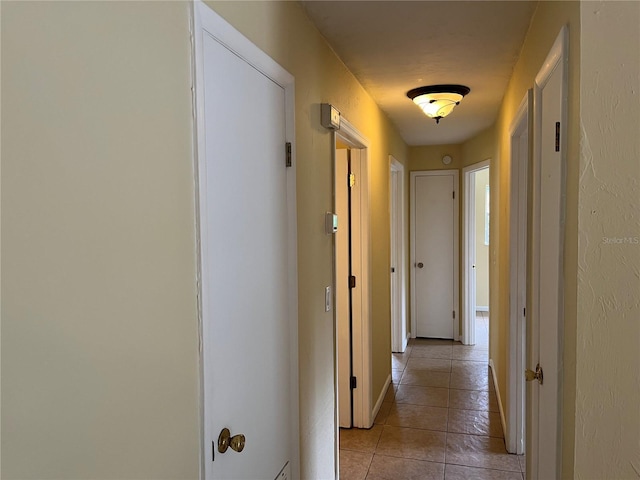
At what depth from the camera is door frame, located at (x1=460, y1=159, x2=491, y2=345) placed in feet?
17.6

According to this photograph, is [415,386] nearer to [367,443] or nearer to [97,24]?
[367,443]

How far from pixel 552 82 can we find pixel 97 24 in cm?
136

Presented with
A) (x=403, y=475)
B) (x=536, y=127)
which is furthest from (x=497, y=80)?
(x=403, y=475)

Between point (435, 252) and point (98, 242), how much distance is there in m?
5.08

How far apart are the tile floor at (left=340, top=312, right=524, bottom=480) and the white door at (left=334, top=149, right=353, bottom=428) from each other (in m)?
0.23

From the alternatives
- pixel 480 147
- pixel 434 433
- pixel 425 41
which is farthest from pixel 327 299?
pixel 480 147

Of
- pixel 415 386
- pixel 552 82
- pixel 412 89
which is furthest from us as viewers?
pixel 415 386

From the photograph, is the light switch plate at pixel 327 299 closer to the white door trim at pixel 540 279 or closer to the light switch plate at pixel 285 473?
the light switch plate at pixel 285 473

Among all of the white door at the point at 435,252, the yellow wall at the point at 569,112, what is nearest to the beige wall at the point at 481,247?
the white door at the point at 435,252

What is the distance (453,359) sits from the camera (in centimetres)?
492

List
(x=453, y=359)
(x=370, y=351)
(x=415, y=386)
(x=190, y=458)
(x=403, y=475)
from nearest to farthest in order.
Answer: (x=190, y=458) → (x=403, y=475) → (x=370, y=351) → (x=415, y=386) → (x=453, y=359)

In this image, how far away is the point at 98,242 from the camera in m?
0.85

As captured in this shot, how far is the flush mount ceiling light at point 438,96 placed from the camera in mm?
2992

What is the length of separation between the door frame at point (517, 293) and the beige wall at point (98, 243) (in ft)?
7.39
